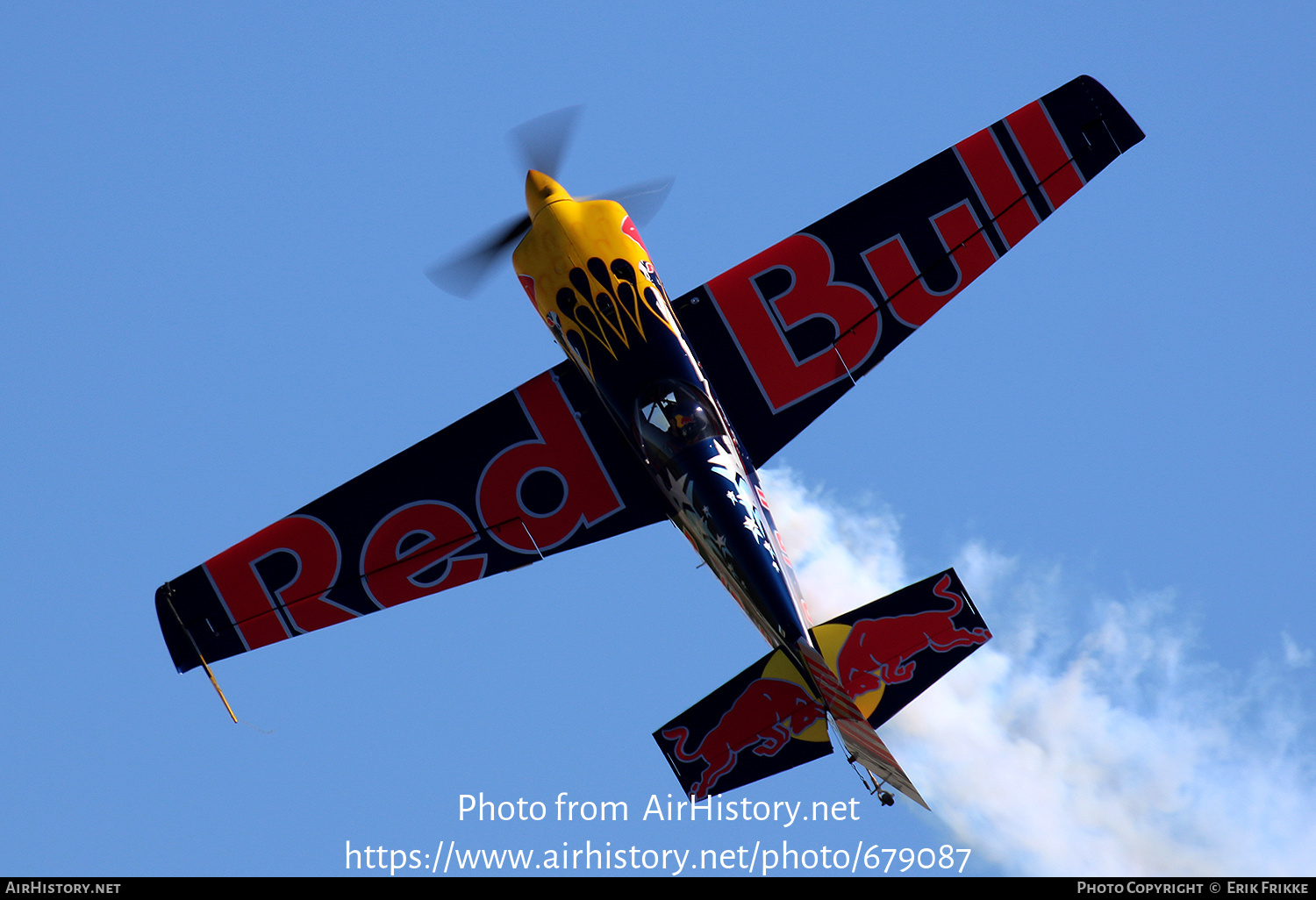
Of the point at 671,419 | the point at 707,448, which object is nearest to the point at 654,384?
the point at 671,419

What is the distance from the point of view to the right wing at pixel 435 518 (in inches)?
662

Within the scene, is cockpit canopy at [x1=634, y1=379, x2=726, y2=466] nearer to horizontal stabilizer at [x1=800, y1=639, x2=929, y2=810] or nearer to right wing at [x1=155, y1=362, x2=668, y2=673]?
right wing at [x1=155, y1=362, x2=668, y2=673]

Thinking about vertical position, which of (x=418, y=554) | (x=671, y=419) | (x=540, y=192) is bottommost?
(x=418, y=554)

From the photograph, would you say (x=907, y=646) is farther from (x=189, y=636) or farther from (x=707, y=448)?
(x=189, y=636)

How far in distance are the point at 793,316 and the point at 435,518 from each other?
16.6 ft

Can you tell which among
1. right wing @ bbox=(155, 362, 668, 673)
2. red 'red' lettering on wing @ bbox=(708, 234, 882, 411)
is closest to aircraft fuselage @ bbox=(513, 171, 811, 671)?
right wing @ bbox=(155, 362, 668, 673)

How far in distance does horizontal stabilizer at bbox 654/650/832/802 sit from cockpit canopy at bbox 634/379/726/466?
266 cm

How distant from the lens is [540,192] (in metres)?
16.8

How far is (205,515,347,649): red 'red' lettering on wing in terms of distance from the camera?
16844 millimetres

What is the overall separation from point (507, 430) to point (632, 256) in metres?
2.60

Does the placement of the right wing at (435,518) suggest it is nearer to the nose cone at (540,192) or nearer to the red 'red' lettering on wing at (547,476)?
the red 'red' lettering on wing at (547,476)

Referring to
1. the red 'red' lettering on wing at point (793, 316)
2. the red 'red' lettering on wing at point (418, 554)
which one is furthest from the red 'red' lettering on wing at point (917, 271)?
the red 'red' lettering on wing at point (418, 554)

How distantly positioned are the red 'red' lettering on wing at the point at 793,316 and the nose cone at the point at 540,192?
2.18 metres

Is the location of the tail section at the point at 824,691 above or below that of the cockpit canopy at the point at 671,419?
below
